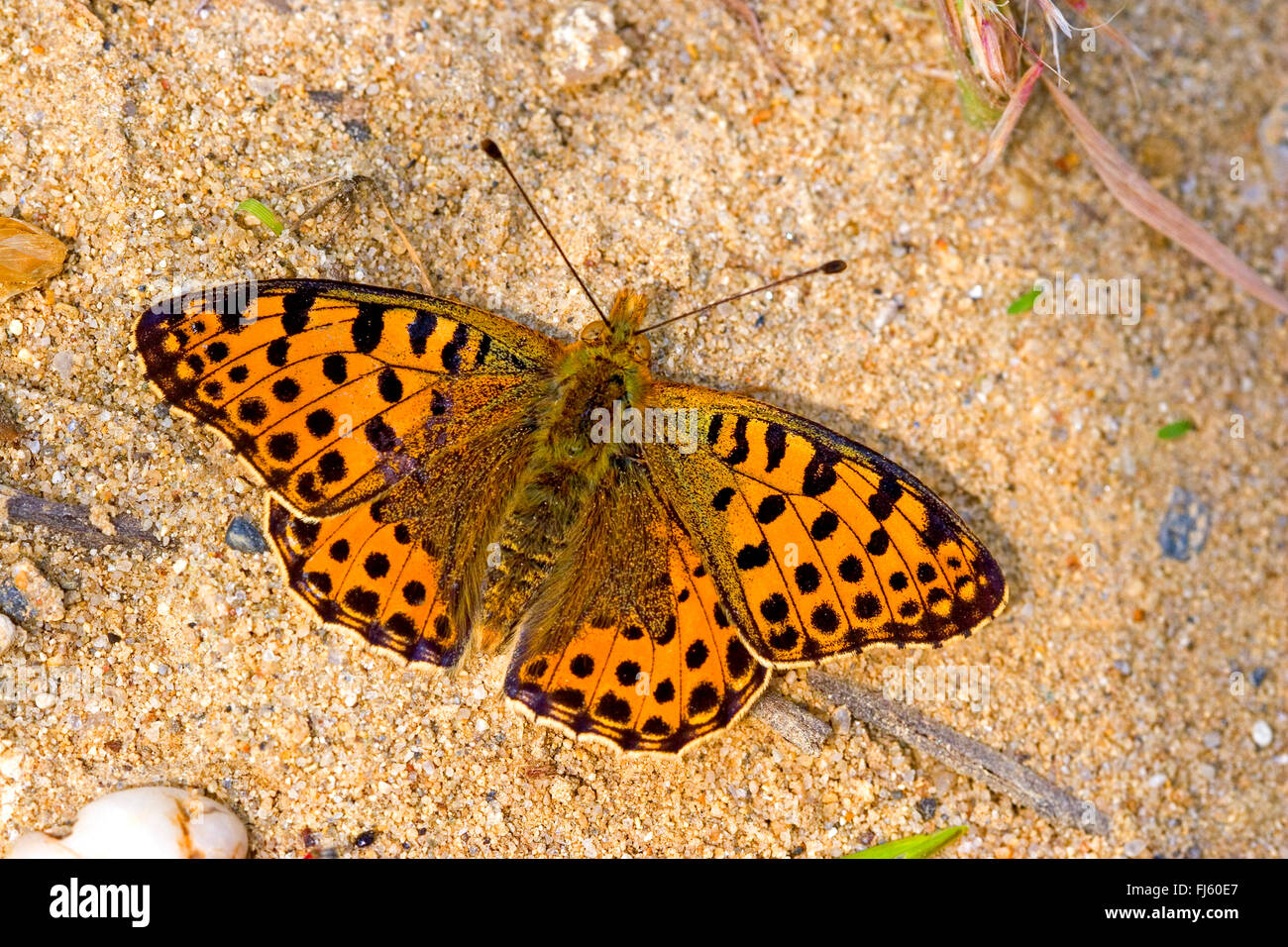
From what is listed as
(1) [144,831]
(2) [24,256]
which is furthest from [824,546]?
(2) [24,256]

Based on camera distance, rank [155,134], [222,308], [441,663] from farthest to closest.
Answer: [155,134], [441,663], [222,308]

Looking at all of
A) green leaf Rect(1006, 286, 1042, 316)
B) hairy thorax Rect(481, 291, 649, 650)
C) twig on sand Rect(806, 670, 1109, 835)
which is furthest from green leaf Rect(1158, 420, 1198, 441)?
hairy thorax Rect(481, 291, 649, 650)

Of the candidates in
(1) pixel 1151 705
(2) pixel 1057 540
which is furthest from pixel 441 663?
(1) pixel 1151 705

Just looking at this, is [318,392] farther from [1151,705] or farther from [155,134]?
[1151,705]

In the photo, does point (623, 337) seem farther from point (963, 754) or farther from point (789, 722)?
point (963, 754)

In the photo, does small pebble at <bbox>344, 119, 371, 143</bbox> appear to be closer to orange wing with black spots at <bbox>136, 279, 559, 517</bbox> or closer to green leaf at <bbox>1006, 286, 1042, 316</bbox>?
orange wing with black spots at <bbox>136, 279, 559, 517</bbox>

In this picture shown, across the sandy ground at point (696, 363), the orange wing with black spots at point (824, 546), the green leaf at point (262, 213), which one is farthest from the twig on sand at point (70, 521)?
the orange wing with black spots at point (824, 546)
